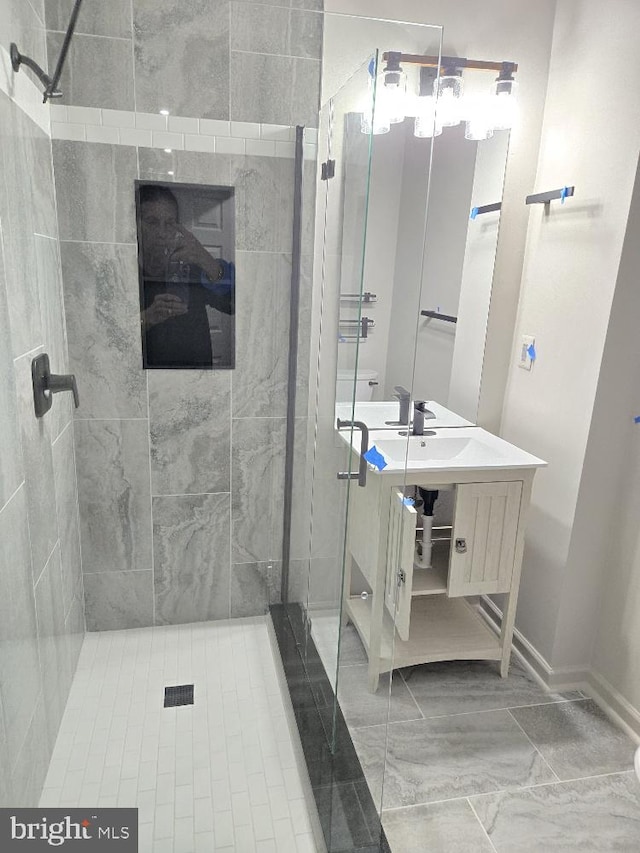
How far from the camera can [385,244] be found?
2031 millimetres

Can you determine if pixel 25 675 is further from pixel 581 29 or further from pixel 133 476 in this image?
pixel 581 29

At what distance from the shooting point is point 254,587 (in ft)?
8.04

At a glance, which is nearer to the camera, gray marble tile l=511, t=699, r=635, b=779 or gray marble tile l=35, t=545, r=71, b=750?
gray marble tile l=35, t=545, r=71, b=750

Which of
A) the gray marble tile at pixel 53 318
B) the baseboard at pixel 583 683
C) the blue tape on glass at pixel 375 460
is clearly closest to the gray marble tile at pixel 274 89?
the gray marble tile at pixel 53 318

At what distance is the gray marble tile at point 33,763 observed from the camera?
1414 millimetres

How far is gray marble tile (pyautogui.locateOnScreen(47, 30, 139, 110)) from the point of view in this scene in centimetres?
189

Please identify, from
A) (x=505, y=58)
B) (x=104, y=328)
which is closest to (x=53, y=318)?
(x=104, y=328)

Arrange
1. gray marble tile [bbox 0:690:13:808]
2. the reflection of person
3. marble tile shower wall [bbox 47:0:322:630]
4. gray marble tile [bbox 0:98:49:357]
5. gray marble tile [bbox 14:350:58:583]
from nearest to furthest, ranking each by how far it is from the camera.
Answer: gray marble tile [bbox 0:690:13:808]
gray marble tile [bbox 0:98:49:357]
gray marble tile [bbox 14:350:58:583]
marble tile shower wall [bbox 47:0:322:630]
the reflection of person

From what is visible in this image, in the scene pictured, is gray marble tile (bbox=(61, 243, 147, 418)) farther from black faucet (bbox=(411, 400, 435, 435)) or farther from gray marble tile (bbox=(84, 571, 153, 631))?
black faucet (bbox=(411, 400, 435, 435))

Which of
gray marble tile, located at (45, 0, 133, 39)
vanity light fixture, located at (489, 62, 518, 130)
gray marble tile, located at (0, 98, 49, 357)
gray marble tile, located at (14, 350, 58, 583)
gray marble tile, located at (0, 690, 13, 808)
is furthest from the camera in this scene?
vanity light fixture, located at (489, 62, 518, 130)

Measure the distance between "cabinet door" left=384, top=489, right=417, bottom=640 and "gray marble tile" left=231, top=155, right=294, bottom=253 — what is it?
1007 mm

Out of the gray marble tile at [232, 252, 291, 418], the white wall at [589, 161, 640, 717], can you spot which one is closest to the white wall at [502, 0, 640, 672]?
the white wall at [589, 161, 640, 717]

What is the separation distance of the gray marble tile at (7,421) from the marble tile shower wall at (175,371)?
74 cm

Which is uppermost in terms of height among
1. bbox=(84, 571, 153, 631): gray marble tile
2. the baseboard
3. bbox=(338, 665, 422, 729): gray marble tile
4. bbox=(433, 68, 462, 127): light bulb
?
bbox=(433, 68, 462, 127): light bulb
